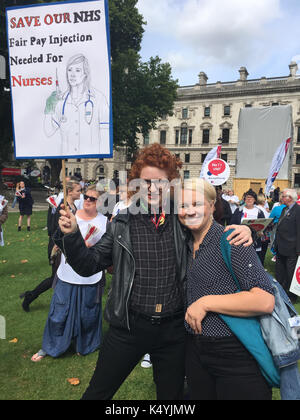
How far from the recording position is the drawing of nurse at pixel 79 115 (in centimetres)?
222

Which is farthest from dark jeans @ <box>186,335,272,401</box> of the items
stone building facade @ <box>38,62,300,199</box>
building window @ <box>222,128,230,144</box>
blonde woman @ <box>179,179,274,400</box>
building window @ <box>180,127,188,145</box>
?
building window @ <box>180,127,188,145</box>

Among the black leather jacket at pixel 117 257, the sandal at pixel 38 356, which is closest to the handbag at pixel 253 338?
the black leather jacket at pixel 117 257

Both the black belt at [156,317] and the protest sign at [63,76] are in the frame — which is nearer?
the black belt at [156,317]

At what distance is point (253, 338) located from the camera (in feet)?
5.68

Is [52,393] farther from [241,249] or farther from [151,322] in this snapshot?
[241,249]

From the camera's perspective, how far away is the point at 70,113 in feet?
7.37

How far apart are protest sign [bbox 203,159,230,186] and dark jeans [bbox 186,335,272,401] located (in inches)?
258

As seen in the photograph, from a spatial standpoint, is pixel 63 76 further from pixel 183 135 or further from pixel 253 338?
pixel 183 135

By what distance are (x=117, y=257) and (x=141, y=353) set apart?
0.66m

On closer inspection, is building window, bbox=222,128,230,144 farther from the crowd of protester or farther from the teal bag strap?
the teal bag strap

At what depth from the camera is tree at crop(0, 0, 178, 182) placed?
78.1 feet

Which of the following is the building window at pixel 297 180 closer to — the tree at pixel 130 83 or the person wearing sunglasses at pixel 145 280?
the tree at pixel 130 83

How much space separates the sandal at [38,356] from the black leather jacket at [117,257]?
2.19m

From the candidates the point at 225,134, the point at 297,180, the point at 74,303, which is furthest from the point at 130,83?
the point at 297,180
